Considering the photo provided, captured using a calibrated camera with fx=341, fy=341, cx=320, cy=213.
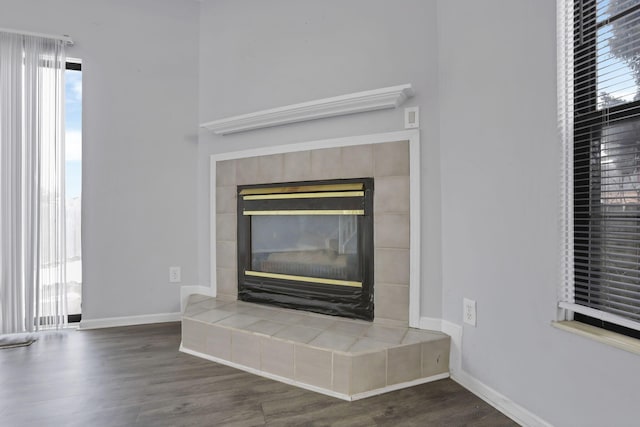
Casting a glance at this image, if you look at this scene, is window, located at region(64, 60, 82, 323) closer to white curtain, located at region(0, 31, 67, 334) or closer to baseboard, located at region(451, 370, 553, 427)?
white curtain, located at region(0, 31, 67, 334)

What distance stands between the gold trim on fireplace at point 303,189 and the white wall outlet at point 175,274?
87 centimetres

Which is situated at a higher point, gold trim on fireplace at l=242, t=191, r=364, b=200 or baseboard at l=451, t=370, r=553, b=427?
A: gold trim on fireplace at l=242, t=191, r=364, b=200

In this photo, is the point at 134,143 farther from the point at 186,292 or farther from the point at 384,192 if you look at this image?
the point at 384,192

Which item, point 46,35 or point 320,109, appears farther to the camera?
point 46,35

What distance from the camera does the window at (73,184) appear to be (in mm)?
2607

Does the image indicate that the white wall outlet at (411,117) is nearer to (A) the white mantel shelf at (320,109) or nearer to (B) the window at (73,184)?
(A) the white mantel shelf at (320,109)

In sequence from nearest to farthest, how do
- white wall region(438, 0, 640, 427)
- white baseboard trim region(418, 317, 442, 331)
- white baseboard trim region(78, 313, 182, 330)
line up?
1. white wall region(438, 0, 640, 427)
2. white baseboard trim region(418, 317, 442, 331)
3. white baseboard trim region(78, 313, 182, 330)

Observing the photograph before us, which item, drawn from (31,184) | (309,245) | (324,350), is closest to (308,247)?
(309,245)

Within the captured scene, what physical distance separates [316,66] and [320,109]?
15.2 inches

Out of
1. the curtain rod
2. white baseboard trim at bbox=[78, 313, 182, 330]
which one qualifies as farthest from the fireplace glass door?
the curtain rod

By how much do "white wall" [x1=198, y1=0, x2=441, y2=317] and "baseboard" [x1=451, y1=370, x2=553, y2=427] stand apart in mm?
374

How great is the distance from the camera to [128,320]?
2.68m

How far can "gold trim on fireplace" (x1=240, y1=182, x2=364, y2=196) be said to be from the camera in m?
2.13

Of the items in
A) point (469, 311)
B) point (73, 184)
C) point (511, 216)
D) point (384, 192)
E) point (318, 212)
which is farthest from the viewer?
point (73, 184)
